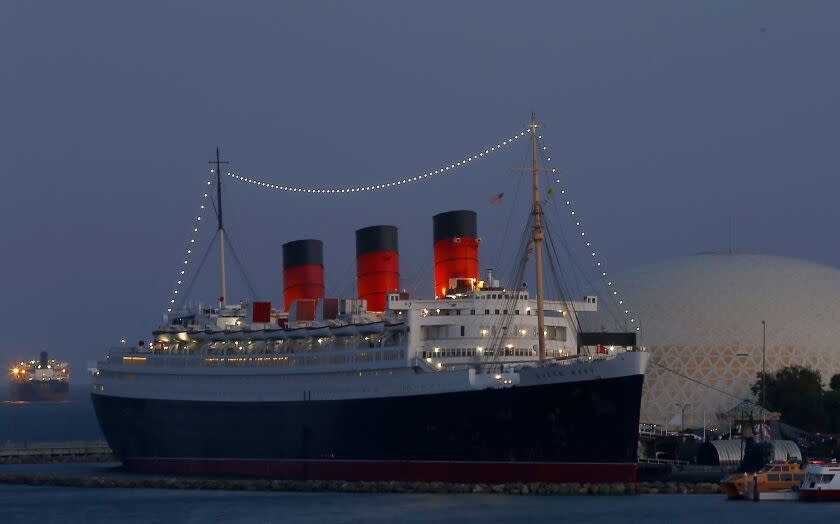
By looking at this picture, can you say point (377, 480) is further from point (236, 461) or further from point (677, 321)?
point (677, 321)

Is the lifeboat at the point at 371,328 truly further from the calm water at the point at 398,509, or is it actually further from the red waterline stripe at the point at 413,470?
the calm water at the point at 398,509

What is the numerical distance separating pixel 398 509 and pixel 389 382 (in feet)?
38.7

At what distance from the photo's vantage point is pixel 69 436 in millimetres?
160625

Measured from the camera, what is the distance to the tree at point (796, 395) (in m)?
100

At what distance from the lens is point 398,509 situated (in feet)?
212

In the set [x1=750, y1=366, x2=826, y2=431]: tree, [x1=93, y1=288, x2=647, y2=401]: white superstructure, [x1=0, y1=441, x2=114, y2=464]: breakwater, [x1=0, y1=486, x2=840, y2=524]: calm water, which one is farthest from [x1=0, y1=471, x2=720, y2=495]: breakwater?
[x1=750, y1=366, x2=826, y2=431]: tree

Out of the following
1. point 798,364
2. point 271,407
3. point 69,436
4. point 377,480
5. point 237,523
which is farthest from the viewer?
point 69,436

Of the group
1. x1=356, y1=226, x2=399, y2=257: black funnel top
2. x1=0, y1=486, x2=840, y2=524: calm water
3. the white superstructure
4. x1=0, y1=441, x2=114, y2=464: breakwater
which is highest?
x1=356, y1=226, x2=399, y2=257: black funnel top

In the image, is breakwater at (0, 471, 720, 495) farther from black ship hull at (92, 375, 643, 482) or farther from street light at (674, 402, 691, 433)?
street light at (674, 402, 691, 433)

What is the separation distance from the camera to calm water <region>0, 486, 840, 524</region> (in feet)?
199

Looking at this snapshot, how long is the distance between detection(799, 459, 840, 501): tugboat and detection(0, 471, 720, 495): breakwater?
5.96 m

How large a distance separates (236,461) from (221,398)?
12.1 feet

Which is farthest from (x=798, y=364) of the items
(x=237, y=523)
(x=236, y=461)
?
(x=237, y=523)

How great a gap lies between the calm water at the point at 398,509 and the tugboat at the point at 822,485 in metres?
1.06
